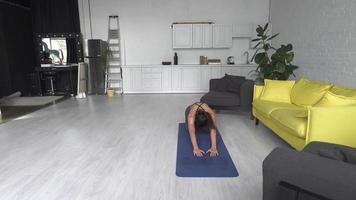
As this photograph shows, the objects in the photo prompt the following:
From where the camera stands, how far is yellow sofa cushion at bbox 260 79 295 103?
3770 mm

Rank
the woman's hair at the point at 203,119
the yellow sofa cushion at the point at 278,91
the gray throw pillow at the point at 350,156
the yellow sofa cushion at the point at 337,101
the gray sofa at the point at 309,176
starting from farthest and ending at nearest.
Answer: the yellow sofa cushion at the point at 278,91 → the woman's hair at the point at 203,119 → the yellow sofa cushion at the point at 337,101 → the gray throw pillow at the point at 350,156 → the gray sofa at the point at 309,176

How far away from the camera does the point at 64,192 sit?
82.0 inches

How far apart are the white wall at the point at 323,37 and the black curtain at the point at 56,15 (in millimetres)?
5912

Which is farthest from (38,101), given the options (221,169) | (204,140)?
(221,169)

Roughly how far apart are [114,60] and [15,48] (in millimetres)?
2718

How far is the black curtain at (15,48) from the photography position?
6.49 meters

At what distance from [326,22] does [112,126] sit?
13.1ft

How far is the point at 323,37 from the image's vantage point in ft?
13.8

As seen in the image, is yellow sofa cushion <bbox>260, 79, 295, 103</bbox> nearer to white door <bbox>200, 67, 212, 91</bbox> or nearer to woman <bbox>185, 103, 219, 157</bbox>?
woman <bbox>185, 103, 219, 157</bbox>

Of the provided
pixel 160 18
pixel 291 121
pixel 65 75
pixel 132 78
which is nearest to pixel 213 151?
pixel 291 121

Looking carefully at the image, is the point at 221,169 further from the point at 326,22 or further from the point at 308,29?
the point at 308,29

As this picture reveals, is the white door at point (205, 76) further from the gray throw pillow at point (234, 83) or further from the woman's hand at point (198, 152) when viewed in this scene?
the woman's hand at point (198, 152)

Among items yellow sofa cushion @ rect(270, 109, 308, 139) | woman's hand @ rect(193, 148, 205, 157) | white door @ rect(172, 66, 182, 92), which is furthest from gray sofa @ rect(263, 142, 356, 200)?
white door @ rect(172, 66, 182, 92)

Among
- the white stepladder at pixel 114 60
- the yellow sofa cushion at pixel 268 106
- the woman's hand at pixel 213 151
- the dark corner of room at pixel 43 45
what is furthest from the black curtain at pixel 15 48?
the yellow sofa cushion at pixel 268 106
